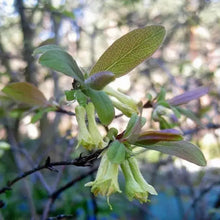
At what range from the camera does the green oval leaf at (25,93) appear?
0.74m

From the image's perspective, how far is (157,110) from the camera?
2.65 ft

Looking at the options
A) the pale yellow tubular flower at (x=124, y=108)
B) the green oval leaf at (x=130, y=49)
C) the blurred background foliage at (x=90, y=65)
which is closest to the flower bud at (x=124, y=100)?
the pale yellow tubular flower at (x=124, y=108)

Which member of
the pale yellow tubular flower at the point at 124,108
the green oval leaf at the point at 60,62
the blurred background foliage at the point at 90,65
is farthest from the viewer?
the blurred background foliage at the point at 90,65

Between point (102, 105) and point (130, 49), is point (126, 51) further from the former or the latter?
point (102, 105)

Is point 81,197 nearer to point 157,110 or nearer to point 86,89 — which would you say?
point 157,110

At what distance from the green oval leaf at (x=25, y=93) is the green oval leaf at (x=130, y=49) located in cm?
22

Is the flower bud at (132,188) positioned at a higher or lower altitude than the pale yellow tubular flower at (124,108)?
lower

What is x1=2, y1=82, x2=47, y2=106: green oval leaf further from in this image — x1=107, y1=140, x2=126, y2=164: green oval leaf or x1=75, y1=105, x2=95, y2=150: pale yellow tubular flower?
x1=107, y1=140, x2=126, y2=164: green oval leaf

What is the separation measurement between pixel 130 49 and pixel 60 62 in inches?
5.7

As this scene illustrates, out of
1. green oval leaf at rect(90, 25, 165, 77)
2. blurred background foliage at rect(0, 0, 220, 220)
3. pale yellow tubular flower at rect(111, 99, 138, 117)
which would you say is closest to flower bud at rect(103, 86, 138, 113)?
pale yellow tubular flower at rect(111, 99, 138, 117)

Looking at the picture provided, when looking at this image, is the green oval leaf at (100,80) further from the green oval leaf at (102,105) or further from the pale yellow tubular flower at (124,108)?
the pale yellow tubular flower at (124,108)

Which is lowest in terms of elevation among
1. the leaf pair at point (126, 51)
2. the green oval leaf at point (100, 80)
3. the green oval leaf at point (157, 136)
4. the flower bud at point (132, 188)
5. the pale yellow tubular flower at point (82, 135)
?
the flower bud at point (132, 188)

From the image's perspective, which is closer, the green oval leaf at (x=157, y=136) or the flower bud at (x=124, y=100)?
the green oval leaf at (x=157, y=136)

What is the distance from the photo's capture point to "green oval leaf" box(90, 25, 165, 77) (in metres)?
0.61
